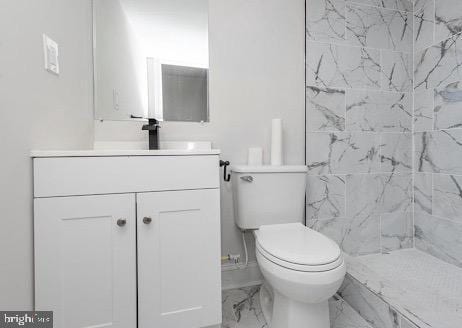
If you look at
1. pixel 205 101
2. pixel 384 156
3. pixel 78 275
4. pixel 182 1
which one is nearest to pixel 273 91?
pixel 205 101

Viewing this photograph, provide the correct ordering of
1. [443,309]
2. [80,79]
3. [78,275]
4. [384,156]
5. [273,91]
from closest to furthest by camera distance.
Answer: [78,275]
[443,309]
[80,79]
[273,91]
[384,156]

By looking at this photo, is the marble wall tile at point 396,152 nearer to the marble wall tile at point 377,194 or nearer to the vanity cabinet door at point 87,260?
the marble wall tile at point 377,194

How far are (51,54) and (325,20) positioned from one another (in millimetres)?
1527

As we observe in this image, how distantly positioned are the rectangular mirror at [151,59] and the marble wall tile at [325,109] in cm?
66

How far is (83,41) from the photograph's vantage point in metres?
1.25

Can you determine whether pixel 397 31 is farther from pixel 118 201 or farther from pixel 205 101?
pixel 118 201

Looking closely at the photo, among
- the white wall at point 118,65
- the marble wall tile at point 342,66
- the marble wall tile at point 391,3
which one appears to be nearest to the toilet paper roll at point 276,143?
the marble wall tile at point 342,66

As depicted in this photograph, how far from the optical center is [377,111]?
1.69m

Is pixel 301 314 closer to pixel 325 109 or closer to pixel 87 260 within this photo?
Result: pixel 87 260

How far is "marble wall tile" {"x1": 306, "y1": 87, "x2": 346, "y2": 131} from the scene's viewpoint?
1594mm

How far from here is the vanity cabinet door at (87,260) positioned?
86 cm

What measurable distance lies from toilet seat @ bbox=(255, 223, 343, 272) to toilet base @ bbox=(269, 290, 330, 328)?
0.74 feet

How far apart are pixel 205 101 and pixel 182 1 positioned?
1.95 ft

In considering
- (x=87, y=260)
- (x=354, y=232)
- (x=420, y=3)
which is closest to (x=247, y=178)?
(x=87, y=260)
